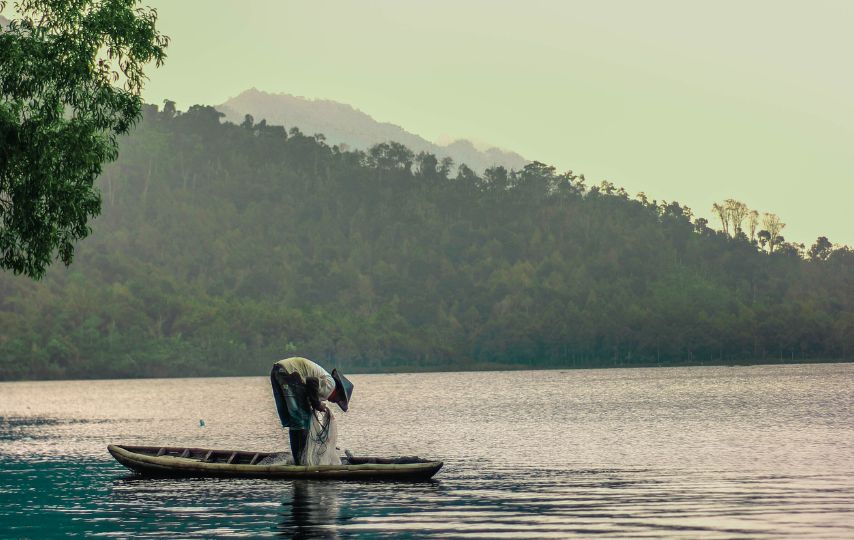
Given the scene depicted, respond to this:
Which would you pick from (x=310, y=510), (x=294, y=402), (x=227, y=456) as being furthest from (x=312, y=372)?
(x=310, y=510)

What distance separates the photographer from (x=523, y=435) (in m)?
88.1

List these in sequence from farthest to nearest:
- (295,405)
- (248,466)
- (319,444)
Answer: (248,466) < (319,444) < (295,405)

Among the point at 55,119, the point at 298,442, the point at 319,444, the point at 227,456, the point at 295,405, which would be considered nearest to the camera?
the point at 55,119

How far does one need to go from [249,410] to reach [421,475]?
107 meters

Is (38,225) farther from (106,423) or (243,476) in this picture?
(106,423)

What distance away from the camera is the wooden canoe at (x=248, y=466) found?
47.4m

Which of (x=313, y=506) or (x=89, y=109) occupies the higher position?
(x=89, y=109)

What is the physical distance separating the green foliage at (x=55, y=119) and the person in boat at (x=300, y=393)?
41.8 feet

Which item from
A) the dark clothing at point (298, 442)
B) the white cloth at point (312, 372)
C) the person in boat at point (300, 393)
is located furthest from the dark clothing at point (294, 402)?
the white cloth at point (312, 372)

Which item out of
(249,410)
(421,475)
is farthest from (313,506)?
(249,410)

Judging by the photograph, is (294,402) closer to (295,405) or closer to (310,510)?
(295,405)

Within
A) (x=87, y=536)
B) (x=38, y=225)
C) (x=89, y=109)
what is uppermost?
(x=89, y=109)

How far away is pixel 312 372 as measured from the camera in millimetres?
49156

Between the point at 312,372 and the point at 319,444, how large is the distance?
9.92 feet
